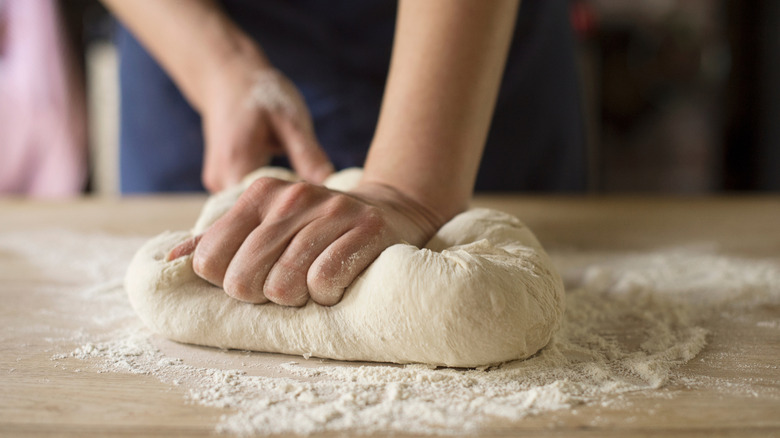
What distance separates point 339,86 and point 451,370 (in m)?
1.19

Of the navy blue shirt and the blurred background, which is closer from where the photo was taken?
the navy blue shirt

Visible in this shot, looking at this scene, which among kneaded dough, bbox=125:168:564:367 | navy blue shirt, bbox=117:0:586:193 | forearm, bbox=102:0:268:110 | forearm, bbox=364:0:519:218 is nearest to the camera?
kneaded dough, bbox=125:168:564:367

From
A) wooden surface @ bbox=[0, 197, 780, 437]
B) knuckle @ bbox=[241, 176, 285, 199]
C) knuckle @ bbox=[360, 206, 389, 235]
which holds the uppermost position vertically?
knuckle @ bbox=[241, 176, 285, 199]

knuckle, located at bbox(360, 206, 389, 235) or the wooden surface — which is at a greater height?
knuckle, located at bbox(360, 206, 389, 235)

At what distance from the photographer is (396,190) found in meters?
0.94

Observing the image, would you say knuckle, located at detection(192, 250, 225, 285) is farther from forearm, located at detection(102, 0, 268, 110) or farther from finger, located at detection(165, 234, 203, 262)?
forearm, located at detection(102, 0, 268, 110)

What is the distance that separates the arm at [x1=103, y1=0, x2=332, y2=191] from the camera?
1.36 meters

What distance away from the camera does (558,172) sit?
6.63ft

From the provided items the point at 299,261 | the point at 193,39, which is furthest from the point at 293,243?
the point at 193,39

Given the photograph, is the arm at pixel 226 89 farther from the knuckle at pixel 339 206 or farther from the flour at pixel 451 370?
the knuckle at pixel 339 206

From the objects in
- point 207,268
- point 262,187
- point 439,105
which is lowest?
point 207,268

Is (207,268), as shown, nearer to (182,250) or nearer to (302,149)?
(182,250)

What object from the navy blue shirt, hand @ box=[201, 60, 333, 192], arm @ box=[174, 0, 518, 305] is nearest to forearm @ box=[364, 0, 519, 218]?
arm @ box=[174, 0, 518, 305]

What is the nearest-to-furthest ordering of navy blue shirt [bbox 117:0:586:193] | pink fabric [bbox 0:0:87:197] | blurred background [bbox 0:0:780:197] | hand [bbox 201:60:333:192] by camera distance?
hand [bbox 201:60:333:192] → navy blue shirt [bbox 117:0:586:193] → pink fabric [bbox 0:0:87:197] → blurred background [bbox 0:0:780:197]
